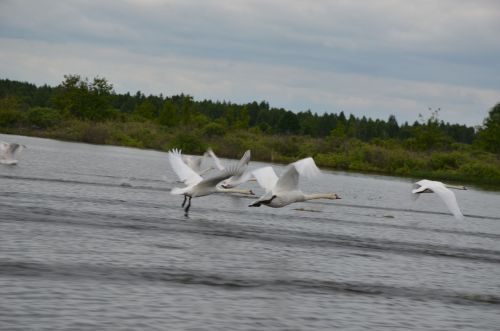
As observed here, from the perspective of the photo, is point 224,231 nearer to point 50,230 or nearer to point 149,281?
point 50,230

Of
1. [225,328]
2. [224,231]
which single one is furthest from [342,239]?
[225,328]

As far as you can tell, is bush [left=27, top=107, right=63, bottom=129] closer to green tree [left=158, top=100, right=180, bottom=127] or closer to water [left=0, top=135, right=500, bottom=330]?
green tree [left=158, top=100, right=180, bottom=127]

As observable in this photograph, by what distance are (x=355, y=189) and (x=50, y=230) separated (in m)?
31.6

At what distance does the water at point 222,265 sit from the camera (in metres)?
13.6

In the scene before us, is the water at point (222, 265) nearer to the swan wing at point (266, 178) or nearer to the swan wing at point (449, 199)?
Answer: the swan wing at point (449, 199)

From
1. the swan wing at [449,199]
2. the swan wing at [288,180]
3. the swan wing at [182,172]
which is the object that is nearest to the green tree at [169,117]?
the swan wing at [182,172]

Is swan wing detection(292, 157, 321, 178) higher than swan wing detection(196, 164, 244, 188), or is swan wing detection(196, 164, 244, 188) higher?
swan wing detection(292, 157, 321, 178)

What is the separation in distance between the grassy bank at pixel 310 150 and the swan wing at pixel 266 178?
5560cm

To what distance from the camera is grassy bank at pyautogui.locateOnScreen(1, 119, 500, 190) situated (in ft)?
267

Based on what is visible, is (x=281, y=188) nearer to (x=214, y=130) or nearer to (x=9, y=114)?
(x=214, y=130)

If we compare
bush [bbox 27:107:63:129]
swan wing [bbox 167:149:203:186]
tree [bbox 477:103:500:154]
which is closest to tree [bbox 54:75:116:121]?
bush [bbox 27:107:63:129]

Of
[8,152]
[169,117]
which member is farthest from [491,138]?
[8,152]

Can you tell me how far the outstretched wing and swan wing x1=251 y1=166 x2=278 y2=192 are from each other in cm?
67

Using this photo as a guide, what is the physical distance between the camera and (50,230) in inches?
799
